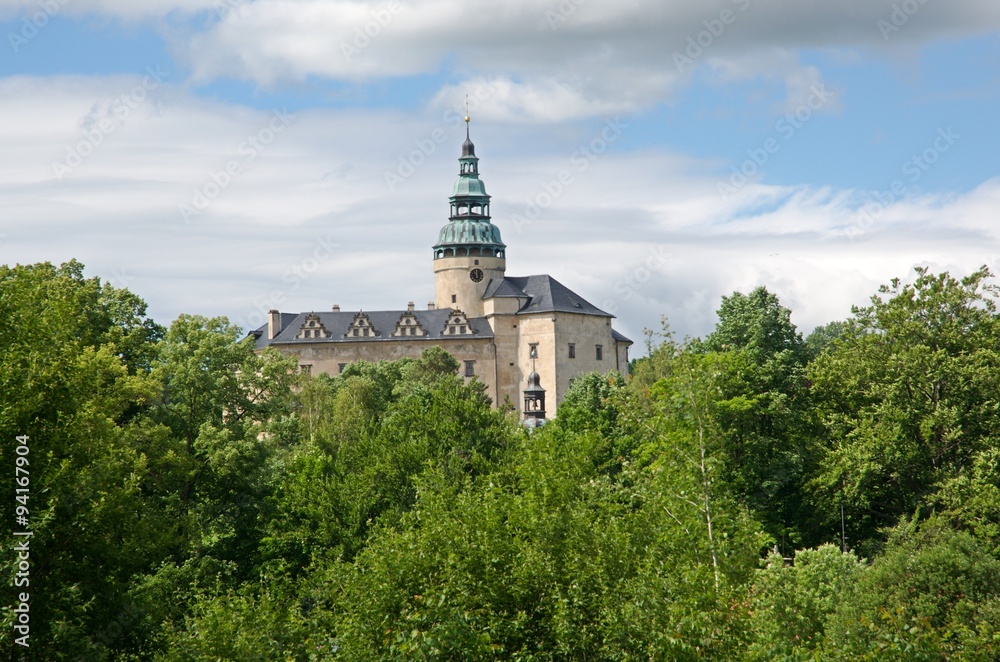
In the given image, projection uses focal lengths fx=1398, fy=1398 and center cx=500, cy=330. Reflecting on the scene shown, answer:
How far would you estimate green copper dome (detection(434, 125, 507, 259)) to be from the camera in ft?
375

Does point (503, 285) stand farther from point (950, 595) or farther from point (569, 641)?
point (569, 641)

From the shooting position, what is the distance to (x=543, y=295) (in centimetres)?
11081

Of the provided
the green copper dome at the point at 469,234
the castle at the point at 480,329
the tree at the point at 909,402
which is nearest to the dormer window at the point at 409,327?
the castle at the point at 480,329

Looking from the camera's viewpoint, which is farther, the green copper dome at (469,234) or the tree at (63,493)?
the green copper dome at (469,234)

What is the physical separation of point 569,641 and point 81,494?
9.04 m


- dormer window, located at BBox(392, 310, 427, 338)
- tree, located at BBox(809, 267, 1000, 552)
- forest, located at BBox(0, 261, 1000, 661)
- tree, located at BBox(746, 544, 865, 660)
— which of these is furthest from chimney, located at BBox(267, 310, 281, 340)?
tree, located at BBox(746, 544, 865, 660)

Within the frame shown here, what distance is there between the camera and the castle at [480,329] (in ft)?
356

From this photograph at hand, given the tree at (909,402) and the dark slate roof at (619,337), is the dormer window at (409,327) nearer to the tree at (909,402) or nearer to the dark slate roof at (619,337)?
the dark slate roof at (619,337)

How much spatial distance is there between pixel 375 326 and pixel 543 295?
1378cm

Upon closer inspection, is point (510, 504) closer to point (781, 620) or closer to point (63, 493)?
point (781, 620)

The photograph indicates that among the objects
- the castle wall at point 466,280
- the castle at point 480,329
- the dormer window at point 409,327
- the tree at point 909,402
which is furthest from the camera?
the castle wall at point 466,280

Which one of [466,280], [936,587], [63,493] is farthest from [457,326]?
[63,493]

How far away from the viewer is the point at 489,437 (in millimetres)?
44156

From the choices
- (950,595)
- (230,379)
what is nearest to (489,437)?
(230,379)
